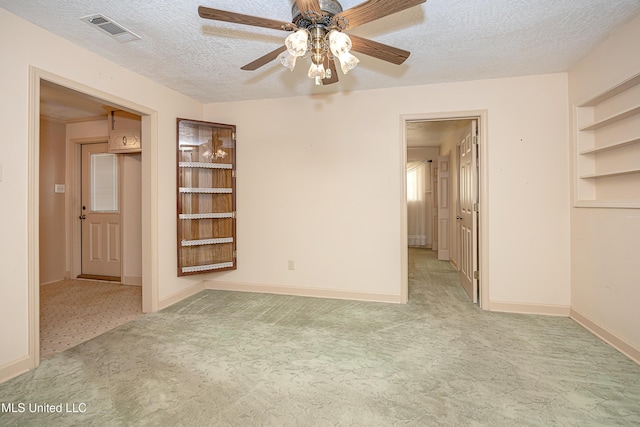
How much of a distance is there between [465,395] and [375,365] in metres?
0.57

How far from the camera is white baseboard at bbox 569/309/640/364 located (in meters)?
2.18

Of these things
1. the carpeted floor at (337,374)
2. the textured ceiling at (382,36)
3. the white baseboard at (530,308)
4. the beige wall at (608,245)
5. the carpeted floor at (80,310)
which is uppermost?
the textured ceiling at (382,36)

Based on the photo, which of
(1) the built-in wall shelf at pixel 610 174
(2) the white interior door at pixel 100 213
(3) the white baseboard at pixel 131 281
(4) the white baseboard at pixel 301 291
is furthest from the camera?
(2) the white interior door at pixel 100 213

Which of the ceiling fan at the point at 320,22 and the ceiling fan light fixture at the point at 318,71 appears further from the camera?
the ceiling fan light fixture at the point at 318,71

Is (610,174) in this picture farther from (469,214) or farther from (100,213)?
(100,213)

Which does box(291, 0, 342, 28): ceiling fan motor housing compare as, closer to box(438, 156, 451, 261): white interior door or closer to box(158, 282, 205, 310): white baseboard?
box(158, 282, 205, 310): white baseboard

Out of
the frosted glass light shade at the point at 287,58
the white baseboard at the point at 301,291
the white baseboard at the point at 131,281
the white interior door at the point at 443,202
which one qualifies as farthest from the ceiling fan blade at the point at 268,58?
→ the white interior door at the point at 443,202

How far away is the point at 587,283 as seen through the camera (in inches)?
108

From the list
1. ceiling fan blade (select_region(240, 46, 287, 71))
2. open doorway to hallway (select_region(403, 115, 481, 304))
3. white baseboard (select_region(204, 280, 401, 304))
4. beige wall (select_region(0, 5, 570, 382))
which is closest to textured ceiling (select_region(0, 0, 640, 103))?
beige wall (select_region(0, 5, 570, 382))

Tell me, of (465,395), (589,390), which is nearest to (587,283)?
(589,390)

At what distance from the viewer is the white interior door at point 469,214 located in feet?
11.0

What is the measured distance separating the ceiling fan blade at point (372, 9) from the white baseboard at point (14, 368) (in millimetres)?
2928

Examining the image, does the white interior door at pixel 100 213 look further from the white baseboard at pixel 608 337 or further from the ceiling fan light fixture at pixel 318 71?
the white baseboard at pixel 608 337

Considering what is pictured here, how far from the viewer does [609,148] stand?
2486 millimetres
